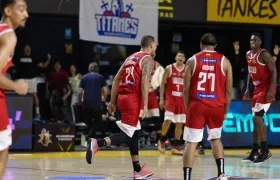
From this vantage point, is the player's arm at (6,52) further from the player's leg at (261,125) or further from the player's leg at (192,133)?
the player's leg at (261,125)

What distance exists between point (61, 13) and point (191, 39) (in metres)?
7.09

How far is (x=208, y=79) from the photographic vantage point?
1080 cm

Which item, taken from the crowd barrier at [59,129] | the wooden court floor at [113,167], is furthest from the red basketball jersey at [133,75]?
the crowd barrier at [59,129]

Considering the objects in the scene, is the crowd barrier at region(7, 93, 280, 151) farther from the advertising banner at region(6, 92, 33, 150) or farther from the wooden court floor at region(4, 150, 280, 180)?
the wooden court floor at region(4, 150, 280, 180)

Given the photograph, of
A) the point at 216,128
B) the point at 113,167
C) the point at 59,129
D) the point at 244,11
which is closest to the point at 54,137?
the point at 59,129

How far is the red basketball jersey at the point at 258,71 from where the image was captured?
14797 mm

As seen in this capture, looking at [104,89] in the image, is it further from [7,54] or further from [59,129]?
[7,54]

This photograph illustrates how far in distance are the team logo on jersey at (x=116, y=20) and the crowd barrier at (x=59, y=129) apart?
3173 mm

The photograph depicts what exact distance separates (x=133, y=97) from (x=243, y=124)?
8061 millimetres

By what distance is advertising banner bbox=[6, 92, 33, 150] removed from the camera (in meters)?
17.3

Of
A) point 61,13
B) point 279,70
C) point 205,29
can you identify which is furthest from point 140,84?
point 205,29

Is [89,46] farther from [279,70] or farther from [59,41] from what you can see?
[279,70]

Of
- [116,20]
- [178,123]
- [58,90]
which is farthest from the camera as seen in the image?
[58,90]

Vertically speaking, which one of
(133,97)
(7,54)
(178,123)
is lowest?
(178,123)
